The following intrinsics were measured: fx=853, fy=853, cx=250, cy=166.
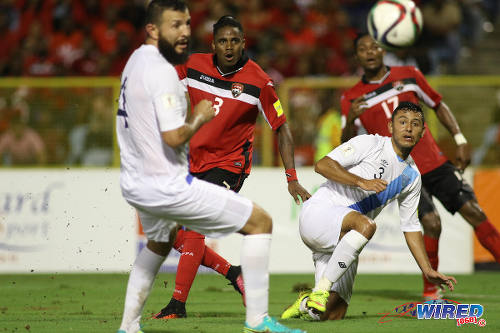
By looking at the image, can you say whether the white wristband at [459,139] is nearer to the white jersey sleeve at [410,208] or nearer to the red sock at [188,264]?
the white jersey sleeve at [410,208]

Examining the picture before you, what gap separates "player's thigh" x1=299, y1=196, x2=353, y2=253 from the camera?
22.7 feet

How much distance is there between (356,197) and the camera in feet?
23.6

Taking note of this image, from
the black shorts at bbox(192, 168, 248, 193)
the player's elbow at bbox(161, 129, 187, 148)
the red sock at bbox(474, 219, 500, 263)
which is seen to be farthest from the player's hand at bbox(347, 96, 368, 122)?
the player's elbow at bbox(161, 129, 187, 148)

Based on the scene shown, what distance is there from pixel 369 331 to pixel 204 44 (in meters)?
9.62

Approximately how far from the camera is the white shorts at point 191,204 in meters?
5.37

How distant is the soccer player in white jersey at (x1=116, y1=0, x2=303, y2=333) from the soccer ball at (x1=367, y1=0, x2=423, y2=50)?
404cm

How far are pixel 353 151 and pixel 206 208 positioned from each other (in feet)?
6.60

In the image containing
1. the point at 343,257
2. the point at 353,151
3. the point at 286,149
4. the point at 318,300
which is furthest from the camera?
the point at 286,149

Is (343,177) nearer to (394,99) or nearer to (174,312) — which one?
(174,312)

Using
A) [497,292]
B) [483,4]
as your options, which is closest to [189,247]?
[497,292]

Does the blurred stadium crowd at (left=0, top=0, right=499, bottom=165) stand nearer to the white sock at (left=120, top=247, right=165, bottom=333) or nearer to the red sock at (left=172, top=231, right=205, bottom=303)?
the red sock at (left=172, top=231, right=205, bottom=303)

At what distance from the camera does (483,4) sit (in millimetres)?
18156

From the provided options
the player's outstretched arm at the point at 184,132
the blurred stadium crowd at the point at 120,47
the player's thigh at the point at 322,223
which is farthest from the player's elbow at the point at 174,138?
the blurred stadium crowd at the point at 120,47

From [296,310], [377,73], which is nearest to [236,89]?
[377,73]
